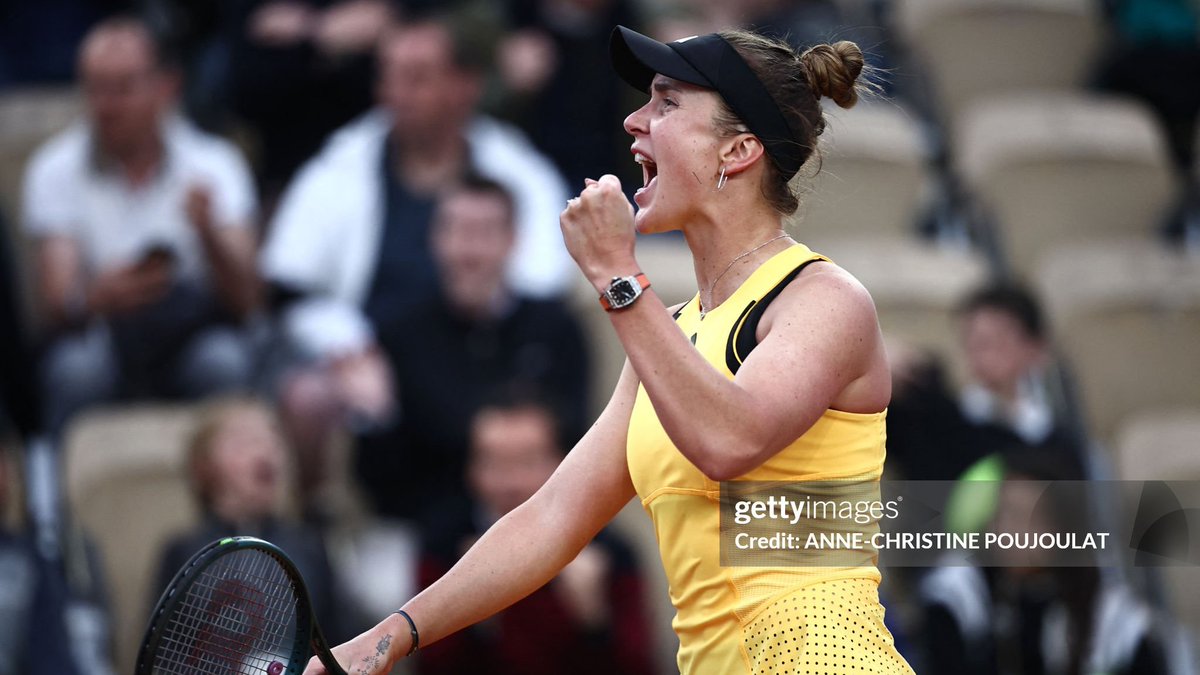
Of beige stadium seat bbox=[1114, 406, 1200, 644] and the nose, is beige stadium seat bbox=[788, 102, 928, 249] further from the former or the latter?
the nose

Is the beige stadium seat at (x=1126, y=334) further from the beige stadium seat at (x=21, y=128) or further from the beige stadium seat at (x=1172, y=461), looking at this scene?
the beige stadium seat at (x=21, y=128)

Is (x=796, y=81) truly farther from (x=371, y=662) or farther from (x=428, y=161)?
(x=428, y=161)

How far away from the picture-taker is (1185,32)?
7398 mm

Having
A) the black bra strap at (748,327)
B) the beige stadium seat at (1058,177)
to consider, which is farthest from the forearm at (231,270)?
the black bra strap at (748,327)

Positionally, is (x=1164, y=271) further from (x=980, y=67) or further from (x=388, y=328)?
(x=388, y=328)

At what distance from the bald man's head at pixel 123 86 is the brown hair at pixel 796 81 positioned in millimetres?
4059

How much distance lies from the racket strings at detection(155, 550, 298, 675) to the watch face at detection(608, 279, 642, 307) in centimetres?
68

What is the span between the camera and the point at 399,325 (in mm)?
5641

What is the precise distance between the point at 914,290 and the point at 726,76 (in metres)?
3.78

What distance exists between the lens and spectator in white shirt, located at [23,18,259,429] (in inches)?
227

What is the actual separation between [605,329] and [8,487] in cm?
212

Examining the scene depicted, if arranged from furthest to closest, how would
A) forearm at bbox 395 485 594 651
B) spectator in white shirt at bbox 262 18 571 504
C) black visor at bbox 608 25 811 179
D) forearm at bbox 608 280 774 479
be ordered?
spectator in white shirt at bbox 262 18 571 504 < forearm at bbox 395 485 594 651 < black visor at bbox 608 25 811 179 < forearm at bbox 608 280 774 479

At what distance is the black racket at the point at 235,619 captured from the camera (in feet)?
7.73

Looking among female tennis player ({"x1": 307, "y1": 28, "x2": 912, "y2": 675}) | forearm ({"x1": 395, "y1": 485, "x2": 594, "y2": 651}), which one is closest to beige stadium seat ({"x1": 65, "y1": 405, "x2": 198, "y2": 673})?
forearm ({"x1": 395, "y1": 485, "x2": 594, "y2": 651})
